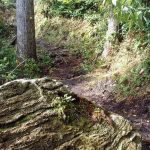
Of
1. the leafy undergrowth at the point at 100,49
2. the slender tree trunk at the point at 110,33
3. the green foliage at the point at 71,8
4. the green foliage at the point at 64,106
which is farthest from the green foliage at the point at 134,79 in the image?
the green foliage at the point at 71,8

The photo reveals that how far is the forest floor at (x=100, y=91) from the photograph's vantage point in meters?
6.58

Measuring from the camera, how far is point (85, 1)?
13.9 metres

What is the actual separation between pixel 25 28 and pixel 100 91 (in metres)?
3.50

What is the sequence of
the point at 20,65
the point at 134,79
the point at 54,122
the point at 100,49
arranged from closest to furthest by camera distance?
the point at 54,122 < the point at 134,79 < the point at 20,65 < the point at 100,49

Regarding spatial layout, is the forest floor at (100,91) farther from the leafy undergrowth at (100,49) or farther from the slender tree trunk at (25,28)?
the slender tree trunk at (25,28)

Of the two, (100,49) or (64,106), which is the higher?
(64,106)

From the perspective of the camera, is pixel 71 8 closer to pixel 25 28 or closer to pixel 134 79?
pixel 25 28

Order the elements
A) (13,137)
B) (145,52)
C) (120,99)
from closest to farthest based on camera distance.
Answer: (13,137) → (120,99) → (145,52)

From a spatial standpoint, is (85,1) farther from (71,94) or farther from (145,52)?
(71,94)

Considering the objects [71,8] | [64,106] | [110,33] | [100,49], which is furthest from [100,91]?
[71,8]

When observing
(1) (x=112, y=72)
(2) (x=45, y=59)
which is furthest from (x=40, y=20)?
(1) (x=112, y=72)

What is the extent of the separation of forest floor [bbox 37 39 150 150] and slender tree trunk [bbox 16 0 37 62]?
1.05 meters

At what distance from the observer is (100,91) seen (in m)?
8.32

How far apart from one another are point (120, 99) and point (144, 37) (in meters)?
2.01
